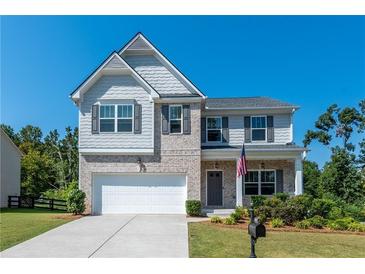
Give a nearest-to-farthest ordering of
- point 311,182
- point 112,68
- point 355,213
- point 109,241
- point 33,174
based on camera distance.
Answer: point 109,241 → point 355,213 → point 112,68 → point 311,182 → point 33,174

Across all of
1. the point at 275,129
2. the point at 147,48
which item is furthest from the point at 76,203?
the point at 275,129

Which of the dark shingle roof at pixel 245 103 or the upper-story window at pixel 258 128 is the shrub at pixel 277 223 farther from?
the dark shingle roof at pixel 245 103

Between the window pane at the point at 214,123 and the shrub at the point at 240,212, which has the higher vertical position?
the window pane at the point at 214,123

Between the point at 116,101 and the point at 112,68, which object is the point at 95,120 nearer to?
the point at 116,101

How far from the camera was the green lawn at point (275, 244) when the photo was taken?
843 cm

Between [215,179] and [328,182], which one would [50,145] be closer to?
[215,179]

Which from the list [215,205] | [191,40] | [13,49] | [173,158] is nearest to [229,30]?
[191,40]

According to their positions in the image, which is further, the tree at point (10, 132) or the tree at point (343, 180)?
the tree at point (10, 132)

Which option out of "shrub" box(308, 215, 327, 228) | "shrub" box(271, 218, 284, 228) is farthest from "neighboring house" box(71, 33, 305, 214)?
"shrub" box(271, 218, 284, 228)

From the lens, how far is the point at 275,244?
31.7 feet

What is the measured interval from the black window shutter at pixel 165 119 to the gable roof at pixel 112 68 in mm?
817

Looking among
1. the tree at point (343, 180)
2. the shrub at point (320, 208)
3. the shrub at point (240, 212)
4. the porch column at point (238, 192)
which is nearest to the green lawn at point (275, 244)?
the shrub at point (240, 212)

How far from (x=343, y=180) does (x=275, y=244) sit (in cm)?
1360

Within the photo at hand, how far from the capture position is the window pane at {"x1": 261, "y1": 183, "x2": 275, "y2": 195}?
19.2 meters
